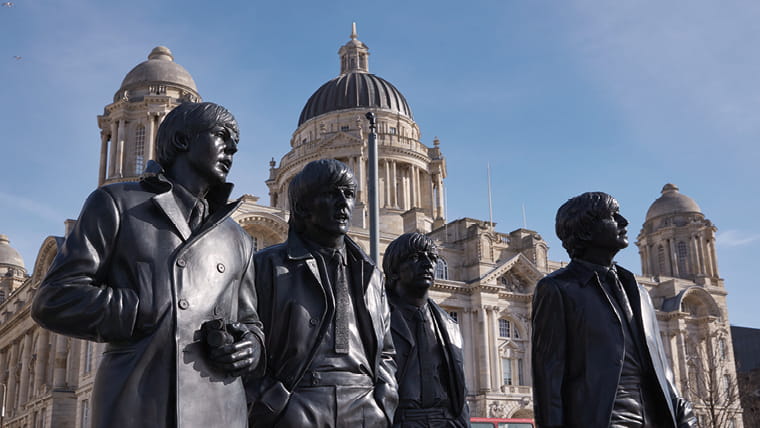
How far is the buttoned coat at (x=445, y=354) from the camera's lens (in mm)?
6039

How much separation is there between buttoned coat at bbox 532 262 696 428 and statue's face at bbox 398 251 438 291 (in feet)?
2.96

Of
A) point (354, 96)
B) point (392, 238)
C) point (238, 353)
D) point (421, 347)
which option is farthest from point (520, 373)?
point (238, 353)

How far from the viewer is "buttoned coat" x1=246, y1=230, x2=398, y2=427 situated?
14.0 ft

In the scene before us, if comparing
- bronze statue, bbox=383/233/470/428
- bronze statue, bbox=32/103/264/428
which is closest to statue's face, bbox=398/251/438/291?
bronze statue, bbox=383/233/470/428

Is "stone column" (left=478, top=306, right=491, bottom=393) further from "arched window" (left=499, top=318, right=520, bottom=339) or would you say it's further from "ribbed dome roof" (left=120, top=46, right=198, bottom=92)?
"ribbed dome roof" (left=120, top=46, right=198, bottom=92)

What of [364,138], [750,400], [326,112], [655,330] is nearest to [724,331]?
[750,400]

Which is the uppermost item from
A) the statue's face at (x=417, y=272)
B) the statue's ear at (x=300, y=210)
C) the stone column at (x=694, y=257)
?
the stone column at (x=694, y=257)

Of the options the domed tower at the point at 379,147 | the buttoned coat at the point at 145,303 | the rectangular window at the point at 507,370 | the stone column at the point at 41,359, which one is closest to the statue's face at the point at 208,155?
the buttoned coat at the point at 145,303

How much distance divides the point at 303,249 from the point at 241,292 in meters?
1.05

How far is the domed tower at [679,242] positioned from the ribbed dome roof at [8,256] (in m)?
55.2

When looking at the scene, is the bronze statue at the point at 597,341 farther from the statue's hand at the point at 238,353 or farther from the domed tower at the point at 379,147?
the domed tower at the point at 379,147

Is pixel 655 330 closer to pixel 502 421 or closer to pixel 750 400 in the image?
pixel 502 421

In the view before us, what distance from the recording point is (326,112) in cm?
6556

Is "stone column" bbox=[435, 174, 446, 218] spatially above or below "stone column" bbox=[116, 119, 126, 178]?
above
